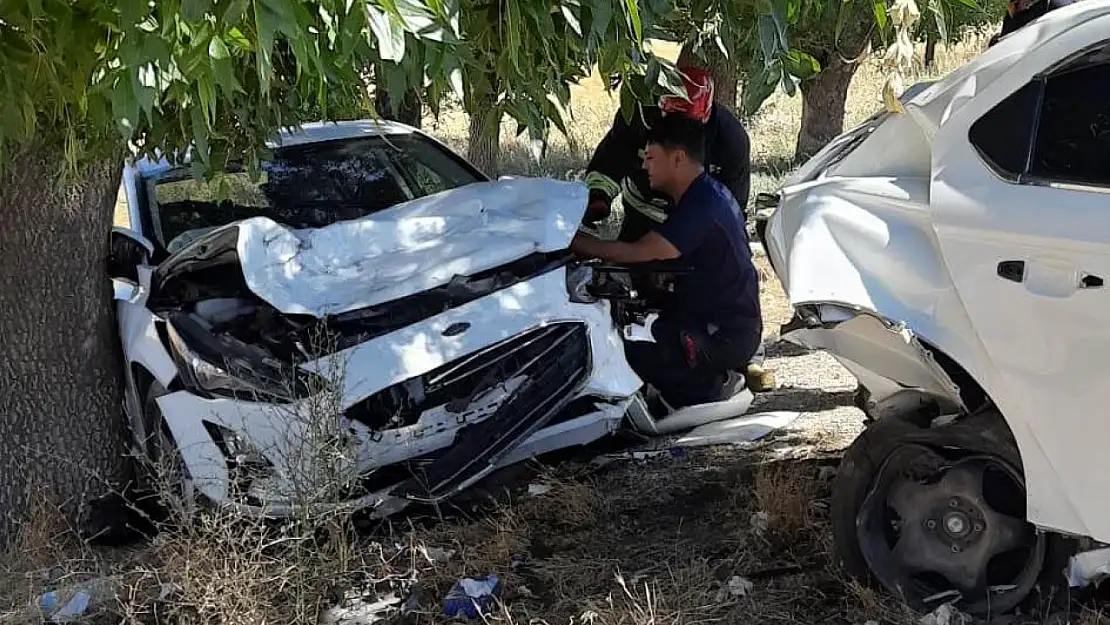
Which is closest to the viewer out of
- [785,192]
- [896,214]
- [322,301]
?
[896,214]

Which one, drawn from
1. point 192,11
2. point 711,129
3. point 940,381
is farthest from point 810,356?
point 192,11

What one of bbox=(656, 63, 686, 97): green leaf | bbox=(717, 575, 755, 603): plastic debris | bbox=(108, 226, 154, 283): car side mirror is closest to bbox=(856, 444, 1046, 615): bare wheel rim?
bbox=(717, 575, 755, 603): plastic debris

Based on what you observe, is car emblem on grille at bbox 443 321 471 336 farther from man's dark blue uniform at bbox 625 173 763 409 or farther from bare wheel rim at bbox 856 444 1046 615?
bare wheel rim at bbox 856 444 1046 615

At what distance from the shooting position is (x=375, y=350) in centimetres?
430

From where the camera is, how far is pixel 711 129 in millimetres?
6980

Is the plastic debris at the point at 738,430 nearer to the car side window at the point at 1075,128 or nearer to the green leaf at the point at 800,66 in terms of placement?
the green leaf at the point at 800,66

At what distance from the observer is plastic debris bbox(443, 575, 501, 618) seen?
390 cm

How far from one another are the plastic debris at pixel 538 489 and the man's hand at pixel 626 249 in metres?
1.00

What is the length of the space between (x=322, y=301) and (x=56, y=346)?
45.4 inches

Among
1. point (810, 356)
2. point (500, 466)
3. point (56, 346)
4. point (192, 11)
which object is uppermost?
point (192, 11)

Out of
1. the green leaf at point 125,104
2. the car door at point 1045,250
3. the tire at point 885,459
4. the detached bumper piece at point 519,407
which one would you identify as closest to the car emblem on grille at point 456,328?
the detached bumper piece at point 519,407

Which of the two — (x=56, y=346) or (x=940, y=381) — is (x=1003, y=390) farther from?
(x=56, y=346)

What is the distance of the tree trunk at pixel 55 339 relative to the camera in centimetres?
457

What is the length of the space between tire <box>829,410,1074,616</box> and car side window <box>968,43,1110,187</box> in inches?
28.1
